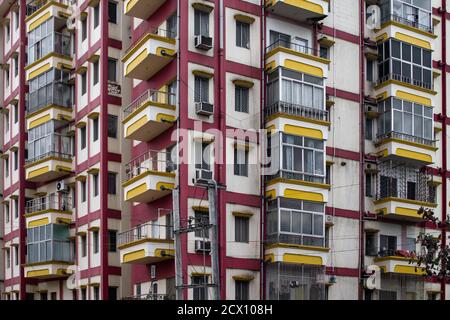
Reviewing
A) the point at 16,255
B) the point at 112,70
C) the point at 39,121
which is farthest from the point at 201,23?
the point at 16,255

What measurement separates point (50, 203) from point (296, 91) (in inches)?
547

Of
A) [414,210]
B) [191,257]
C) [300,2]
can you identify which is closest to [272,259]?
[191,257]

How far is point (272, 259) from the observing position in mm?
31781

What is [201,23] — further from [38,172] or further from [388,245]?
[388,245]

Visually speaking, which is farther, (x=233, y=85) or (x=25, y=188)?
(x=25, y=188)

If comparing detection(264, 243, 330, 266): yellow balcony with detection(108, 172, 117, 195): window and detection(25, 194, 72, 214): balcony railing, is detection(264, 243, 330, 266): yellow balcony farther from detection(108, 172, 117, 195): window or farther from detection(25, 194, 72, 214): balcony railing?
detection(25, 194, 72, 214): balcony railing

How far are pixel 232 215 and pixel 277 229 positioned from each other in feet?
5.78

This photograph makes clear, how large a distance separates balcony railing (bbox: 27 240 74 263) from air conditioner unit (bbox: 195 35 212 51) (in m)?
12.0

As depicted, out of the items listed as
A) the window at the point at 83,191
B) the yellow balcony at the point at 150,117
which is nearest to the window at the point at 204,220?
the yellow balcony at the point at 150,117

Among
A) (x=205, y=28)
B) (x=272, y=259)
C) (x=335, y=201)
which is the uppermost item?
(x=205, y=28)

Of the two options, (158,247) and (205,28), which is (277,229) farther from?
(205,28)

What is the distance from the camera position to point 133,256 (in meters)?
32.6

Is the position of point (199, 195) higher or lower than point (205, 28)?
lower

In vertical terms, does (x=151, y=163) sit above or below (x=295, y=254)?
above
